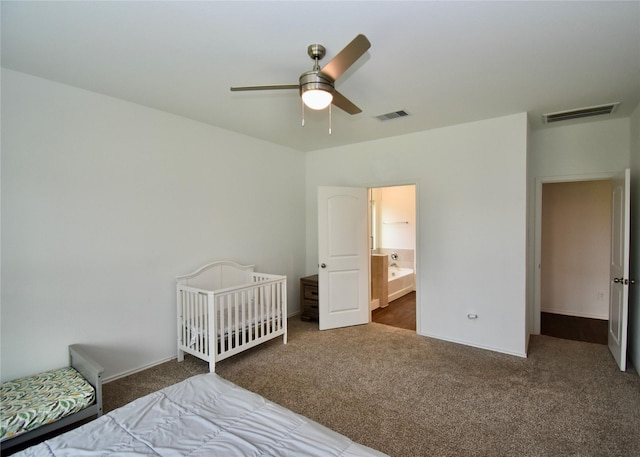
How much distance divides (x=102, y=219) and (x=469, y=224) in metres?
3.89

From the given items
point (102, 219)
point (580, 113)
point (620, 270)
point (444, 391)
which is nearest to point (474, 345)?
point (444, 391)

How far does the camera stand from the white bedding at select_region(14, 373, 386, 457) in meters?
1.28

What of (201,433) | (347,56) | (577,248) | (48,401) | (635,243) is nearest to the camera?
(201,433)

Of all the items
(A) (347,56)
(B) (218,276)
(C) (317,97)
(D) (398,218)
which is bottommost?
(B) (218,276)

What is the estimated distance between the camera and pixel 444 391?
2.73 meters

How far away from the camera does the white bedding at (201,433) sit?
1.28 m

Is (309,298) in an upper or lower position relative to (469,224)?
lower

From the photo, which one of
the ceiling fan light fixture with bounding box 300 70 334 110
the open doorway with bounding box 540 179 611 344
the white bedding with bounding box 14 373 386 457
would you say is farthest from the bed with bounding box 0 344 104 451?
the open doorway with bounding box 540 179 611 344

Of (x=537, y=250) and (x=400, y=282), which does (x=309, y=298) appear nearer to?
(x=400, y=282)

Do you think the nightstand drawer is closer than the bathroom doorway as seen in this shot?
Yes

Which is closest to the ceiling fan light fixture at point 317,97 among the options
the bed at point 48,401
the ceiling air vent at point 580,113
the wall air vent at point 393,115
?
the wall air vent at point 393,115

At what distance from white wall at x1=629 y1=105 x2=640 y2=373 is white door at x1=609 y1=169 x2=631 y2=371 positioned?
127 mm

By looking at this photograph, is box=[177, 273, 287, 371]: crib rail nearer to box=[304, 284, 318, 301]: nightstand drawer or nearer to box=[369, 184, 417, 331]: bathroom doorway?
box=[304, 284, 318, 301]: nightstand drawer

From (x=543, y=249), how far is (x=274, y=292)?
4438 millimetres
